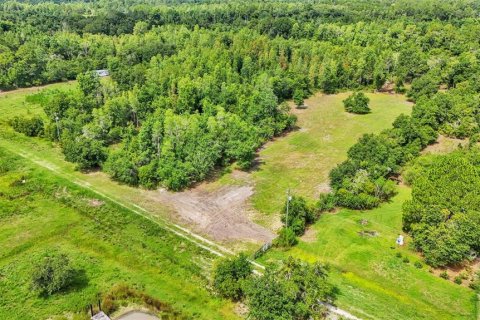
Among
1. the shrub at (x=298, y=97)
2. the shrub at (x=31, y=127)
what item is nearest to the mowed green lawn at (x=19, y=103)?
the shrub at (x=31, y=127)

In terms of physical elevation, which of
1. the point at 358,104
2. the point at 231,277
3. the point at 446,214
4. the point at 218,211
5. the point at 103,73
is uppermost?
the point at 446,214

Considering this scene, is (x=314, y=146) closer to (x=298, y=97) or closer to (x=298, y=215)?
(x=298, y=97)

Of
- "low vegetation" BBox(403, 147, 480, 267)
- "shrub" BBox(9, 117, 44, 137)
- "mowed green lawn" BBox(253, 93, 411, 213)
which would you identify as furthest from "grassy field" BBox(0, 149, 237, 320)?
"low vegetation" BBox(403, 147, 480, 267)

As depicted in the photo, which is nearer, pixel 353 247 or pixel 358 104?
pixel 353 247

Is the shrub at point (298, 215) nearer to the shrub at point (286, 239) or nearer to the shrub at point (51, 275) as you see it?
the shrub at point (286, 239)

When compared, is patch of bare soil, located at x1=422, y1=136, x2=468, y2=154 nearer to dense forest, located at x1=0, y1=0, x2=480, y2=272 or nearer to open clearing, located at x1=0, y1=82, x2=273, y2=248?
dense forest, located at x1=0, y1=0, x2=480, y2=272

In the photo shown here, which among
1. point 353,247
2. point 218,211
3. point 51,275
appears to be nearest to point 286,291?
point 353,247
